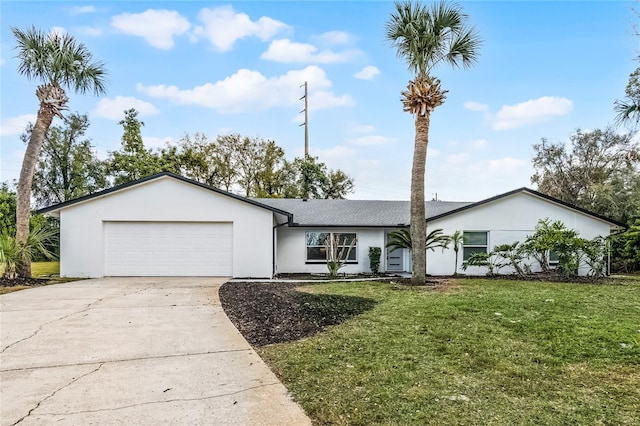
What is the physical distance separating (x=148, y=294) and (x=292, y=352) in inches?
247

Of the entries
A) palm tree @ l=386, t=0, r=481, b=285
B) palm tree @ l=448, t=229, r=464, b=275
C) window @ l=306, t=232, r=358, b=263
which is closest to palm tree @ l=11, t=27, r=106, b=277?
window @ l=306, t=232, r=358, b=263

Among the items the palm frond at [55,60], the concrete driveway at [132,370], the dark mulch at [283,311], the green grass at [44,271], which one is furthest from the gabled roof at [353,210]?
the concrete driveway at [132,370]

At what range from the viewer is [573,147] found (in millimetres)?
29250

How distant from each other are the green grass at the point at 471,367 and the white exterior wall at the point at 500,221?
8.23 meters

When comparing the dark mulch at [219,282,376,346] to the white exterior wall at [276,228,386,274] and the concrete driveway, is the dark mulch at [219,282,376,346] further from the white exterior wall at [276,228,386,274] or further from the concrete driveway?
the white exterior wall at [276,228,386,274]

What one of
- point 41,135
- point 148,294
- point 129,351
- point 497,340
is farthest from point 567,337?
point 41,135

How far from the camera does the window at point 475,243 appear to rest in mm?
16625

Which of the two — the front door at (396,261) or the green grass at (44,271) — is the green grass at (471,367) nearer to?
the front door at (396,261)

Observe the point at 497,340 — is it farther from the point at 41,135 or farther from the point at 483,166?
the point at 483,166

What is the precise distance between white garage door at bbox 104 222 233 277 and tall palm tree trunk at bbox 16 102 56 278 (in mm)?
2443

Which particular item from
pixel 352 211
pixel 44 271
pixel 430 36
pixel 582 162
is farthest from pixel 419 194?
pixel 582 162

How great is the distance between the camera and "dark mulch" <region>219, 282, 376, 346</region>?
612 centimetres

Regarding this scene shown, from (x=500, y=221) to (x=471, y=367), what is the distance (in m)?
13.6

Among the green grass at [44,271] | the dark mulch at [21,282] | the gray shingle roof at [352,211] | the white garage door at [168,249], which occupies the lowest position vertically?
the green grass at [44,271]
